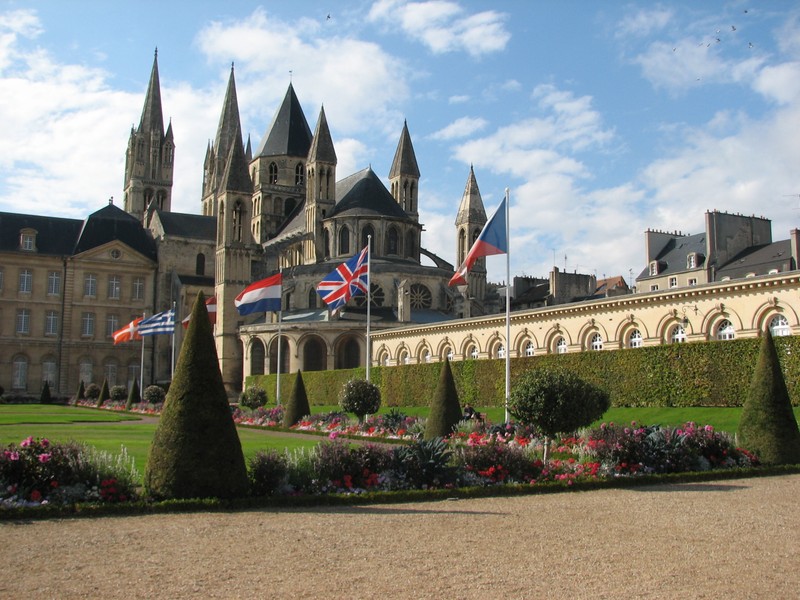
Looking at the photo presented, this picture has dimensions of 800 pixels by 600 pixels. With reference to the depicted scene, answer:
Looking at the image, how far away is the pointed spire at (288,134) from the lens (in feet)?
257

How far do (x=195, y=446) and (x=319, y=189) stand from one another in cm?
5516

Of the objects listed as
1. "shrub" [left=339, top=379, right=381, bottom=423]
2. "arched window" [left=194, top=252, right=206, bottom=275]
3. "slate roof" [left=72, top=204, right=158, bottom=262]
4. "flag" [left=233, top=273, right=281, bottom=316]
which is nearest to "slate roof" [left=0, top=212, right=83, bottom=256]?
"slate roof" [left=72, top=204, right=158, bottom=262]

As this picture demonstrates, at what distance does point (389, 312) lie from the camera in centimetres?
5897

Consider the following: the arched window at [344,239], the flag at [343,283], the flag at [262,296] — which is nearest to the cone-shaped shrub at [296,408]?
the flag at [343,283]

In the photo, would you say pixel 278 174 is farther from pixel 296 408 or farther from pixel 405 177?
pixel 296 408

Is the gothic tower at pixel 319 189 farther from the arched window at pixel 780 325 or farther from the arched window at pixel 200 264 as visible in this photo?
the arched window at pixel 780 325

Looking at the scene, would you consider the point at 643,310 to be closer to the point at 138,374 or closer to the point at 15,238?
the point at 138,374

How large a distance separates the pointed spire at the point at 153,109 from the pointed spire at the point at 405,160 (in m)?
30.6

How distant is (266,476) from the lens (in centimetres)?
1194

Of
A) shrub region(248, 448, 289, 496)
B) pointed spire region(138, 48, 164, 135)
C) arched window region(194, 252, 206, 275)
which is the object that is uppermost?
pointed spire region(138, 48, 164, 135)

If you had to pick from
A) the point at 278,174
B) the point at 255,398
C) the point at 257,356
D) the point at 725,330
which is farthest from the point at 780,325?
the point at 278,174

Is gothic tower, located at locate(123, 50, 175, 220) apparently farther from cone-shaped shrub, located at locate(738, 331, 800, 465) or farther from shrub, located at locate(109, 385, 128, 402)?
cone-shaped shrub, located at locate(738, 331, 800, 465)

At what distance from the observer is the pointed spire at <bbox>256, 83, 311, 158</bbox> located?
78.3m

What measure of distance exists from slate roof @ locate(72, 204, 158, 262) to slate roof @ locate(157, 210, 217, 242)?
6.62 ft
